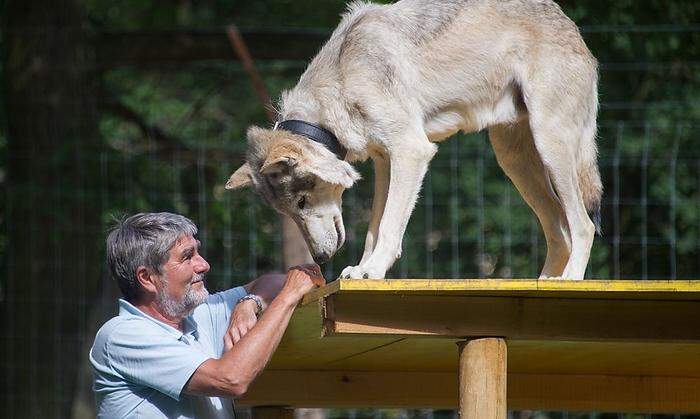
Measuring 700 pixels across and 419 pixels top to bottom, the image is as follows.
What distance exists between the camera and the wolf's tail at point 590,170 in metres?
4.66

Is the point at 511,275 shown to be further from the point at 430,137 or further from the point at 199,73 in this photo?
the point at 199,73

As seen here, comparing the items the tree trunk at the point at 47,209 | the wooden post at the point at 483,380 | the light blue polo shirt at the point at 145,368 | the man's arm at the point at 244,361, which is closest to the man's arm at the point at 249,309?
the light blue polo shirt at the point at 145,368

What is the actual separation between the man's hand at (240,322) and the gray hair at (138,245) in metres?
0.30

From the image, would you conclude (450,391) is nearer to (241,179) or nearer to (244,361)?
(241,179)

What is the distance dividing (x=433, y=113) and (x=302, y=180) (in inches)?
23.9

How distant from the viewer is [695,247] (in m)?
7.56

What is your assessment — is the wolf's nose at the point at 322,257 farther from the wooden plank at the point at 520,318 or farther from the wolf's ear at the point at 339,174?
the wooden plank at the point at 520,318

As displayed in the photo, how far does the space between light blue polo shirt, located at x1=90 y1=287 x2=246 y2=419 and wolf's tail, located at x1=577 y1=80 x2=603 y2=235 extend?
1733mm

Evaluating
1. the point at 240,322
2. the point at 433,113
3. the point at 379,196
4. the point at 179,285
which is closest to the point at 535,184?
the point at 433,113

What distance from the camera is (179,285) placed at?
379 centimetres

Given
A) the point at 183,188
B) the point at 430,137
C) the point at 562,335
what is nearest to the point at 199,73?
the point at 183,188

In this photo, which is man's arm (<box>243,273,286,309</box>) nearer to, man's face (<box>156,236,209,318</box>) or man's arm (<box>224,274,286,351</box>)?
Result: man's arm (<box>224,274,286,351</box>)

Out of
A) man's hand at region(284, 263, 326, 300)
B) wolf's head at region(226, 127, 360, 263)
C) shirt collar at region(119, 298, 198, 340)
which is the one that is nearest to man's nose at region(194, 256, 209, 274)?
shirt collar at region(119, 298, 198, 340)

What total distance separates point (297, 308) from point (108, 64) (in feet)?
16.7
